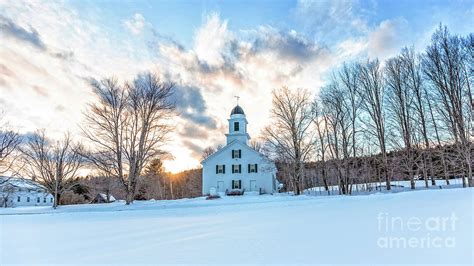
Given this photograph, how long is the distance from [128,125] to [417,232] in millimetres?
20246

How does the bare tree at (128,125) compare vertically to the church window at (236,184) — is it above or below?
above

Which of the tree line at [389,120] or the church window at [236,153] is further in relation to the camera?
the church window at [236,153]

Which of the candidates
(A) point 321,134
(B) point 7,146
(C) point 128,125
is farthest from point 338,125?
(B) point 7,146

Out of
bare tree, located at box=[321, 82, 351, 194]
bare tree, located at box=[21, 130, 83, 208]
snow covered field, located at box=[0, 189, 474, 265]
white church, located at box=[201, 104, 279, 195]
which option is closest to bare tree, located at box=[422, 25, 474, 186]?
bare tree, located at box=[321, 82, 351, 194]

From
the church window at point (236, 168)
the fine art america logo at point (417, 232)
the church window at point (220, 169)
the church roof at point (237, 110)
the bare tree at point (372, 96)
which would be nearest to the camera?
the fine art america logo at point (417, 232)

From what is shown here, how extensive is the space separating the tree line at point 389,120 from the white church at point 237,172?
19.0 feet

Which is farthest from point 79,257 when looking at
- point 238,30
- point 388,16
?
point 388,16

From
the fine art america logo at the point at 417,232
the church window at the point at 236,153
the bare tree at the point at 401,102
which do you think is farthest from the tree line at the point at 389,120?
the fine art america logo at the point at 417,232

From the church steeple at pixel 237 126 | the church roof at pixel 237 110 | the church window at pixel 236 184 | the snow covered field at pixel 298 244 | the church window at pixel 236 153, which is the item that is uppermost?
the church roof at pixel 237 110

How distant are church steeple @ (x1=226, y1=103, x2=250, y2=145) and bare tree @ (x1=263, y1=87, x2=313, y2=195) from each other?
9.25m

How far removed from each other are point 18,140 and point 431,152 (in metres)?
28.2

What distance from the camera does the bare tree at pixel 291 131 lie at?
2397cm

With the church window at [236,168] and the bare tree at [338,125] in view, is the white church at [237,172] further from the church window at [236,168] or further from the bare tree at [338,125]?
the bare tree at [338,125]

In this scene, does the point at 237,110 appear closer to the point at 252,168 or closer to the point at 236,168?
the point at 236,168
